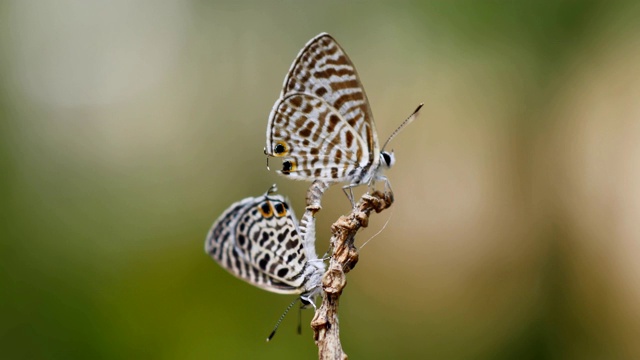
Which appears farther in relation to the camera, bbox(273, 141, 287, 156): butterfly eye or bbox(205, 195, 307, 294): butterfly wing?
bbox(273, 141, 287, 156): butterfly eye

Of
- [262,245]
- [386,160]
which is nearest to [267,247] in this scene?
[262,245]

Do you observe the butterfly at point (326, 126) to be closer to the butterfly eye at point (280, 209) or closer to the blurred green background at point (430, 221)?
the butterfly eye at point (280, 209)

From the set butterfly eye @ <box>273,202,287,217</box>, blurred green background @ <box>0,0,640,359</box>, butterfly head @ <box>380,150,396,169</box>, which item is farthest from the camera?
blurred green background @ <box>0,0,640,359</box>

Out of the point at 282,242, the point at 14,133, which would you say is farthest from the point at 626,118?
the point at 14,133

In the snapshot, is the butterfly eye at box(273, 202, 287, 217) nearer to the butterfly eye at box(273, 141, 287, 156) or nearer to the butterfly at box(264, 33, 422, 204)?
the butterfly at box(264, 33, 422, 204)

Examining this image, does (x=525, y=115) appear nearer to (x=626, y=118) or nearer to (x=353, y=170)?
(x=626, y=118)

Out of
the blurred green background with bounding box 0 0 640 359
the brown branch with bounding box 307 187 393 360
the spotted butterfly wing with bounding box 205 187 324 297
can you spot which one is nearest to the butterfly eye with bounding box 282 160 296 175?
the spotted butterfly wing with bounding box 205 187 324 297

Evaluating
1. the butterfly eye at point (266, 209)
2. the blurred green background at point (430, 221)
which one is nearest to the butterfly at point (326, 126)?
the butterfly eye at point (266, 209)
